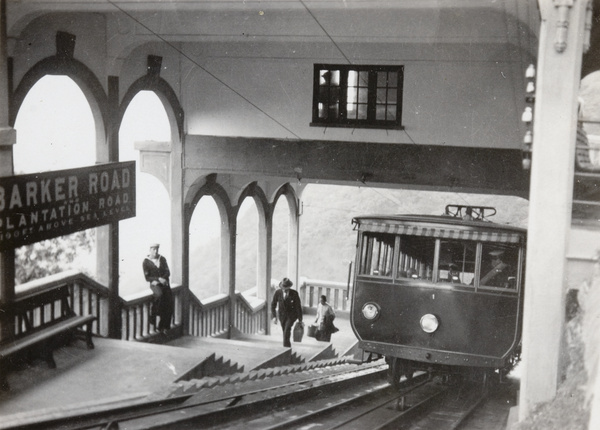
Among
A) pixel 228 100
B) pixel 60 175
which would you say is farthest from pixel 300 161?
pixel 60 175

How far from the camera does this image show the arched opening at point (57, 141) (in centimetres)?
2620

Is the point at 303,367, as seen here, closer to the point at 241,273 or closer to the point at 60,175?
the point at 60,175

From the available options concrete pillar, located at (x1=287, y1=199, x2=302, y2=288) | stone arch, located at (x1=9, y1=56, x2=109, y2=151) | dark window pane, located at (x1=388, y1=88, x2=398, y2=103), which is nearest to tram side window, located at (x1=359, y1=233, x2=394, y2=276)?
dark window pane, located at (x1=388, y1=88, x2=398, y2=103)

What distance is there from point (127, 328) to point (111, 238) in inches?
70.4

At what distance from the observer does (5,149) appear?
29.4 feet

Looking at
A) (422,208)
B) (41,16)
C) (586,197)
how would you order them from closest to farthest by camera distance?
(41,16), (586,197), (422,208)

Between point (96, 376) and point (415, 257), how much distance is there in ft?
16.4

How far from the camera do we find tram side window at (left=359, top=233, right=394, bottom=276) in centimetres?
1009

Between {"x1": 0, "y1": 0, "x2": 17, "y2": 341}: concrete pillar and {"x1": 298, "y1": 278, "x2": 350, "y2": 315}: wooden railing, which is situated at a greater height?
{"x1": 0, "y1": 0, "x2": 17, "y2": 341}: concrete pillar

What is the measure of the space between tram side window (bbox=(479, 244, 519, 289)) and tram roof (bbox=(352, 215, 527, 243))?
0.21 meters

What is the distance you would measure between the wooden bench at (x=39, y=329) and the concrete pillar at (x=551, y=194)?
6.55 meters

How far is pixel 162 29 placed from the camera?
1259cm

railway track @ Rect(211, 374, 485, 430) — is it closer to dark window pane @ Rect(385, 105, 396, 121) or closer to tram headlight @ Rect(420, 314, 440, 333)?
tram headlight @ Rect(420, 314, 440, 333)

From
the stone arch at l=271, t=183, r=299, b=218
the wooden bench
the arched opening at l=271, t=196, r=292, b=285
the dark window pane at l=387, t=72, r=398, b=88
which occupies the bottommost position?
the arched opening at l=271, t=196, r=292, b=285
